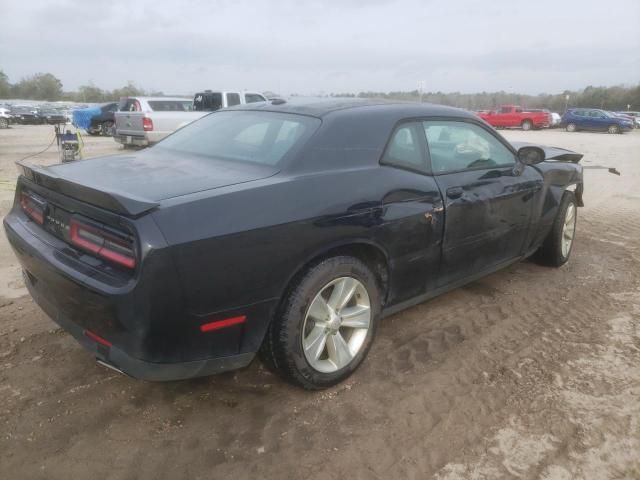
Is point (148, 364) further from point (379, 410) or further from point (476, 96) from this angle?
point (476, 96)

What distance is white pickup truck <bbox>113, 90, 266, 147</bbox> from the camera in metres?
13.4

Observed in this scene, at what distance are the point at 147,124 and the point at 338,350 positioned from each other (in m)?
12.2

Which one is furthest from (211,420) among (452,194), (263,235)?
(452,194)

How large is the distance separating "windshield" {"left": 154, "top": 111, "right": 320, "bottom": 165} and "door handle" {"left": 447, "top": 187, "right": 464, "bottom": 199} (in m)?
0.94

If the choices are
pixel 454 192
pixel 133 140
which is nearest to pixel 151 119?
pixel 133 140

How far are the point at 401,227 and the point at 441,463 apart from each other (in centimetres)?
122

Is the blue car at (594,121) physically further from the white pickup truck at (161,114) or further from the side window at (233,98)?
the side window at (233,98)

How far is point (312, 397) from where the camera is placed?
2.61m

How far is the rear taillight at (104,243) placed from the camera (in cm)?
198

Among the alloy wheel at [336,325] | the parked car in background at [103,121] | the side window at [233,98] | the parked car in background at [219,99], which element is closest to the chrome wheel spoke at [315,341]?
the alloy wheel at [336,325]

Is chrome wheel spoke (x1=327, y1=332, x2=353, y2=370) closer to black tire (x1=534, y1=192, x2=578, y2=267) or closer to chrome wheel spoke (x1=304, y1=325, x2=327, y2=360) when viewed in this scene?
chrome wheel spoke (x1=304, y1=325, x2=327, y2=360)

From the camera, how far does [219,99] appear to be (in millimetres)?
14773

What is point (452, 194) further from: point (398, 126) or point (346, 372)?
point (346, 372)

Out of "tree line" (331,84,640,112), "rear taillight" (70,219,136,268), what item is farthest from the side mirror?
"tree line" (331,84,640,112)
